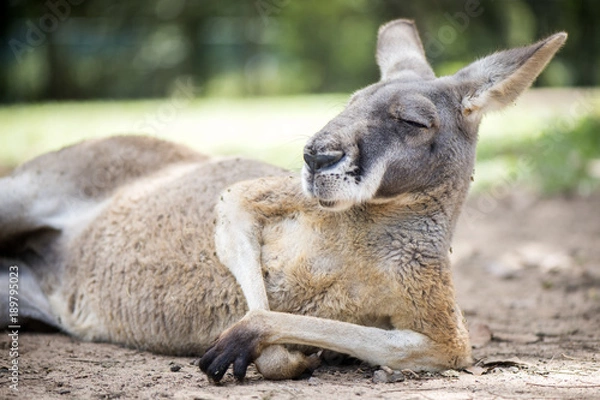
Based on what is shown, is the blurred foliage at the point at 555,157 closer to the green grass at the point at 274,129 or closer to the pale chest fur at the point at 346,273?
the green grass at the point at 274,129

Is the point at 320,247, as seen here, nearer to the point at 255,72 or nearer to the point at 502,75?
the point at 502,75

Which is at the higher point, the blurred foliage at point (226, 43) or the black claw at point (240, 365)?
the blurred foliage at point (226, 43)

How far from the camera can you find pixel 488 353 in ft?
14.2

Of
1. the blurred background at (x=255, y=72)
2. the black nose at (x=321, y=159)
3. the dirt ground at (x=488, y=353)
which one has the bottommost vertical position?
the dirt ground at (x=488, y=353)

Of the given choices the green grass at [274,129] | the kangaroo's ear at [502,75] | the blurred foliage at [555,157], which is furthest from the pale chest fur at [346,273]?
the blurred foliage at [555,157]

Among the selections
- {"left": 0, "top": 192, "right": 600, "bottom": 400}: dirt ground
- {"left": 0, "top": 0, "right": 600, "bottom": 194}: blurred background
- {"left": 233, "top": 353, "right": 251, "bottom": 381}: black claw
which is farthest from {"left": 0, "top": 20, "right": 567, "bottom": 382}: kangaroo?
{"left": 0, "top": 0, "right": 600, "bottom": 194}: blurred background

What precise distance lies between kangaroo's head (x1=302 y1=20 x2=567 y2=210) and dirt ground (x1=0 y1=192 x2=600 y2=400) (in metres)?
0.89

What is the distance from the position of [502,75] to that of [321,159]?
3.69 ft

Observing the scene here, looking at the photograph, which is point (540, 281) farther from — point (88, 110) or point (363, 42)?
point (363, 42)

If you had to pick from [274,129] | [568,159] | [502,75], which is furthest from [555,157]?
[502,75]

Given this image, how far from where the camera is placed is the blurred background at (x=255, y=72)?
32.7 feet

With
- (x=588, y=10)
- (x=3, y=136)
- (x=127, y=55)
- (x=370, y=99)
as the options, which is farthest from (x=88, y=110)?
(x=370, y=99)

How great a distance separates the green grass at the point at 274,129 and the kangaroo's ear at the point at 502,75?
3.60 meters

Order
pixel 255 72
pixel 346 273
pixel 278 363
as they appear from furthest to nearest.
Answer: pixel 255 72
pixel 346 273
pixel 278 363
